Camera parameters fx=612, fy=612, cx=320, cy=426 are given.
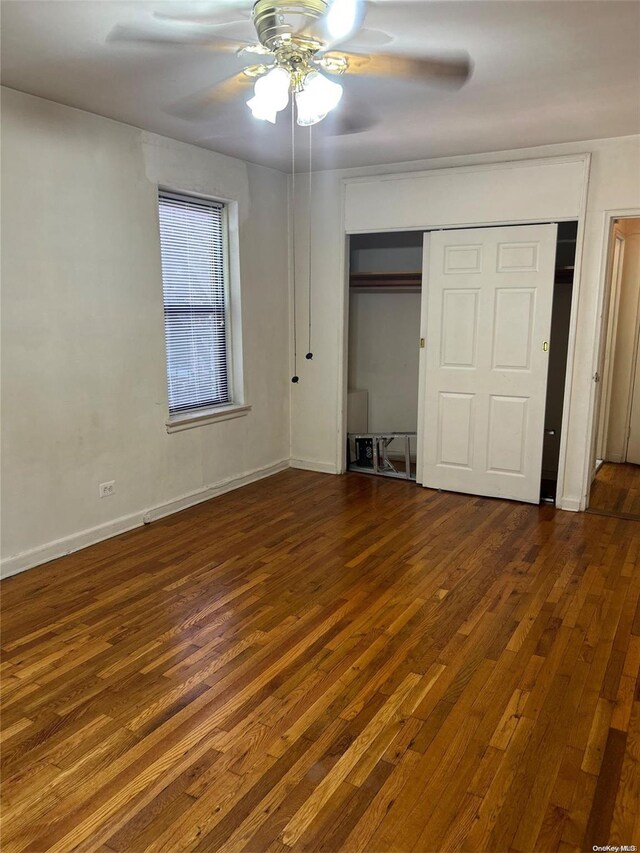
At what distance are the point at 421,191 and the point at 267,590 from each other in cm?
322

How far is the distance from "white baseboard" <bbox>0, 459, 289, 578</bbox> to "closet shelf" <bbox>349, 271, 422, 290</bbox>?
1.96m

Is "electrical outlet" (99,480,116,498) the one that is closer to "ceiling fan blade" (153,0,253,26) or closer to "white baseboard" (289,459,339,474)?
"white baseboard" (289,459,339,474)

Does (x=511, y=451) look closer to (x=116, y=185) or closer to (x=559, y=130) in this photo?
(x=559, y=130)

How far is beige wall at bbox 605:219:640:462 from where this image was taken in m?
5.65

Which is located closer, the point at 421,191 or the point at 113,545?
the point at 113,545

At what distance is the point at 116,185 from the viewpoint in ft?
12.4

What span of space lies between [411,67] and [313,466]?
3.53m

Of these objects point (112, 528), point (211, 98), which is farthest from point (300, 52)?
point (112, 528)

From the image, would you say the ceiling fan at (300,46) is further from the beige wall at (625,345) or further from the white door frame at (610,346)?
the beige wall at (625,345)

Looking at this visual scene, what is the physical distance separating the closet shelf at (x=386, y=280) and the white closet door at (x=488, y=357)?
0.68 meters

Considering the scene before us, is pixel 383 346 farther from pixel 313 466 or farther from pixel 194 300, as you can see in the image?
pixel 194 300

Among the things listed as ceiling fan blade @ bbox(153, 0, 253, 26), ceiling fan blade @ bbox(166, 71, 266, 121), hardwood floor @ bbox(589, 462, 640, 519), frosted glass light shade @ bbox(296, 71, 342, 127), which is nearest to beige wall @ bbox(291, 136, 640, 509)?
hardwood floor @ bbox(589, 462, 640, 519)

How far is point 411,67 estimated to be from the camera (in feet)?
8.94

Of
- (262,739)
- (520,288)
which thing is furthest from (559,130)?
(262,739)
